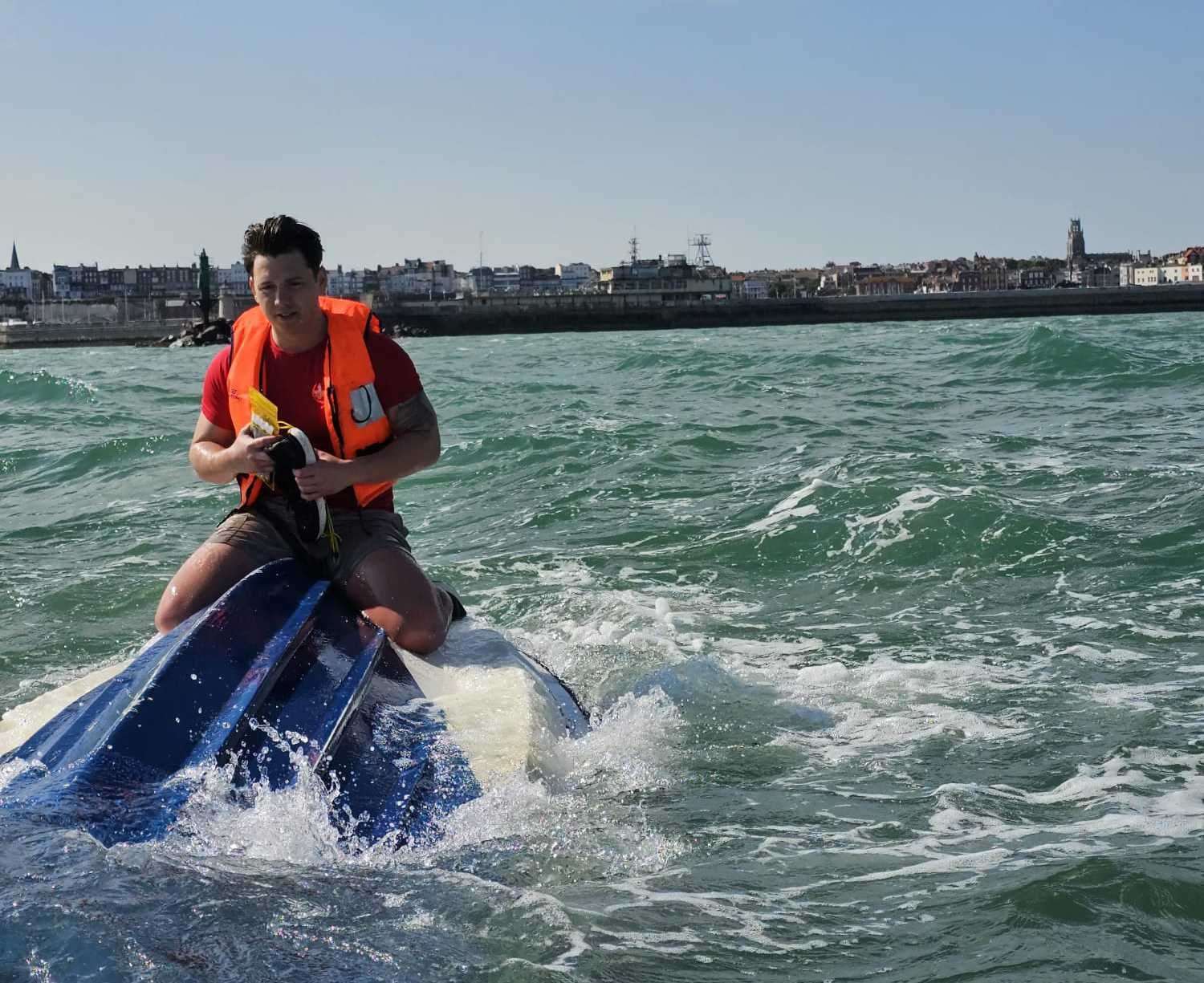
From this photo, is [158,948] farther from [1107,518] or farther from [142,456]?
[142,456]

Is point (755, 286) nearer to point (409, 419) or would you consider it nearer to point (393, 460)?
point (409, 419)

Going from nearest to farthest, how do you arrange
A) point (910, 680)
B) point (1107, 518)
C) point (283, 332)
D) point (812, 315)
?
point (283, 332), point (910, 680), point (1107, 518), point (812, 315)

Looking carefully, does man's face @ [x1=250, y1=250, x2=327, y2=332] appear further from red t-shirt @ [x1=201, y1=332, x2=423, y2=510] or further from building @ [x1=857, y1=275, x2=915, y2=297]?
building @ [x1=857, y1=275, x2=915, y2=297]

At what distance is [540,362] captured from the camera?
41031 millimetres

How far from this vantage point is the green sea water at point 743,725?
307 centimetres

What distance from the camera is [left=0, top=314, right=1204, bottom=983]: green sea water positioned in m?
3.07

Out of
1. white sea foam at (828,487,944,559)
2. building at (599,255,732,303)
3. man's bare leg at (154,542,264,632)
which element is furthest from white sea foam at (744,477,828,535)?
building at (599,255,732,303)

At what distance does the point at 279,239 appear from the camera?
443 cm

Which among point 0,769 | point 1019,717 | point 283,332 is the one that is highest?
point 283,332

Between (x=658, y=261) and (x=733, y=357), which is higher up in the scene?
(x=658, y=261)

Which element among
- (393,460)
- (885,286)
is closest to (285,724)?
(393,460)

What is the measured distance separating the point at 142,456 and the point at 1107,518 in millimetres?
9448

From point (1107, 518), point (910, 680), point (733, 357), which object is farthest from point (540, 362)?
point (910, 680)

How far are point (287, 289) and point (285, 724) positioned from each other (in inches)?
55.1
